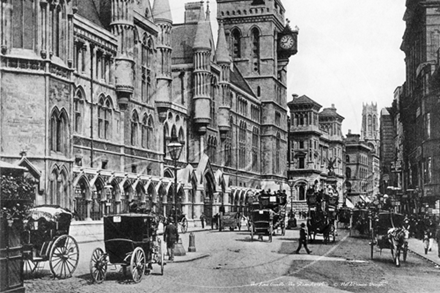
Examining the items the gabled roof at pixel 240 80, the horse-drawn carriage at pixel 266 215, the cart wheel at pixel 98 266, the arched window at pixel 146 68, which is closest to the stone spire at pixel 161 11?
the arched window at pixel 146 68

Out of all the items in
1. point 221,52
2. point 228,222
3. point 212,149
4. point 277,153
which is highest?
point 221,52

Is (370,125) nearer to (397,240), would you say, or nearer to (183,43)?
(183,43)

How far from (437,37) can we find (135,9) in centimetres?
2408

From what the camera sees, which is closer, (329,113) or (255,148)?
(255,148)

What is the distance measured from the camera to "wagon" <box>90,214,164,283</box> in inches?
714

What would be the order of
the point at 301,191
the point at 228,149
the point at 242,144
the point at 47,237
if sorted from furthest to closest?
the point at 301,191, the point at 242,144, the point at 228,149, the point at 47,237

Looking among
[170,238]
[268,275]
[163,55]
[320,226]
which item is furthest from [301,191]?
[268,275]

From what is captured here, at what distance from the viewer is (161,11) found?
5459 centimetres

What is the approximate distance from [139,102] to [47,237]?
103 ft

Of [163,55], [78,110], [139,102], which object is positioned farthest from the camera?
[163,55]

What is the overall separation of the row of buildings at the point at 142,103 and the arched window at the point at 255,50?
0.53ft

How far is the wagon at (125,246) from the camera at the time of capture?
59.5 ft

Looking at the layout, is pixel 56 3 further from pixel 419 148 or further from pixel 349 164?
pixel 349 164

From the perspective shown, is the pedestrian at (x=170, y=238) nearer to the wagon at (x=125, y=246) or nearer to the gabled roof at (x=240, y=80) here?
the wagon at (x=125, y=246)
